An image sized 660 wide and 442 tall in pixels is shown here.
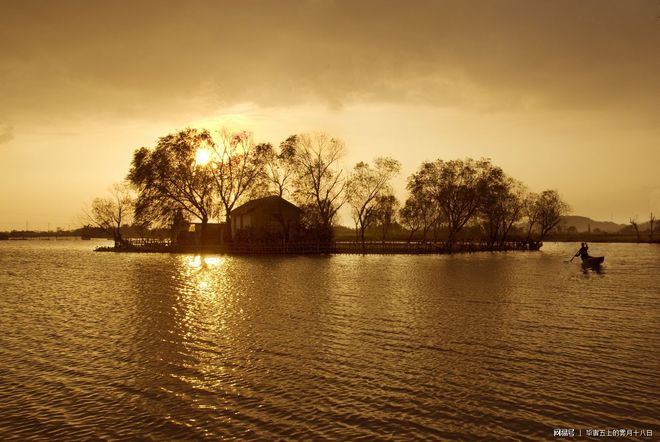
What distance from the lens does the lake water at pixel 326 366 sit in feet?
29.9

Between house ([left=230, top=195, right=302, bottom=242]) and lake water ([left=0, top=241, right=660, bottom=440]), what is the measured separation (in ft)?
154

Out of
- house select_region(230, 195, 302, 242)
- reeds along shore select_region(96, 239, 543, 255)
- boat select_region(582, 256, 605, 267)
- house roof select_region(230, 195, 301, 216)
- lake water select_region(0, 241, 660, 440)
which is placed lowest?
lake water select_region(0, 241, 660, 440)

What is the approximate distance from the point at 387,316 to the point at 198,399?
1119cm

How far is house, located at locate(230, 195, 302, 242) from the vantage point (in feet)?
240

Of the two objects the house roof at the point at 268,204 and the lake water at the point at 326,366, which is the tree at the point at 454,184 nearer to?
the house roof at the point at 268,204

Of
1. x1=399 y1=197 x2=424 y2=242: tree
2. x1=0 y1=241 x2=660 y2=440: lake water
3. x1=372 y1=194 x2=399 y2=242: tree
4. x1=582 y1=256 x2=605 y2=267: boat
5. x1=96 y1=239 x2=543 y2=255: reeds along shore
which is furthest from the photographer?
x1=399 y1=197 x2=424 y2=242: tree

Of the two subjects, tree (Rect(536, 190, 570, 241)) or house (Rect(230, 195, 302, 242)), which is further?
tree (Rect(536, 190, 570, 241))

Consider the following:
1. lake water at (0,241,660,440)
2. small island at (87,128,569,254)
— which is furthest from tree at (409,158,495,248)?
lake water at (0,241,660,440)

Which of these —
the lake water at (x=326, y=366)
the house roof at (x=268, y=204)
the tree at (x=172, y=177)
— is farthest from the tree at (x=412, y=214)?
the lake water at (x=326, y=366)

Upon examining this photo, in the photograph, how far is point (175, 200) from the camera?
76.7 m

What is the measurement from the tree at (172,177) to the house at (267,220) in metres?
7.24

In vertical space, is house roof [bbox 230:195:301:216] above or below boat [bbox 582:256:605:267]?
above

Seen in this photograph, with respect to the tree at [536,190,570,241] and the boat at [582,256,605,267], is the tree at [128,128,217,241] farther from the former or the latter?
the tree at [536,190,570,241]

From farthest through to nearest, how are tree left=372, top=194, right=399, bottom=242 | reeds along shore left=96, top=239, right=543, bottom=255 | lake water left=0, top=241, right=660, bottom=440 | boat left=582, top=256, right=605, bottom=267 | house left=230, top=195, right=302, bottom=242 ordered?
1. tree left=372, top=194, right=399, bottom=242
2. house left=230, top=195, right=302, bottom=242
3. reeds along shore left=96, top=239, right=543, bottom=255
4. boat left=582, top=256, right=605, bottom=267
5. lake water left=0, top=241, right=660, bottom=440
